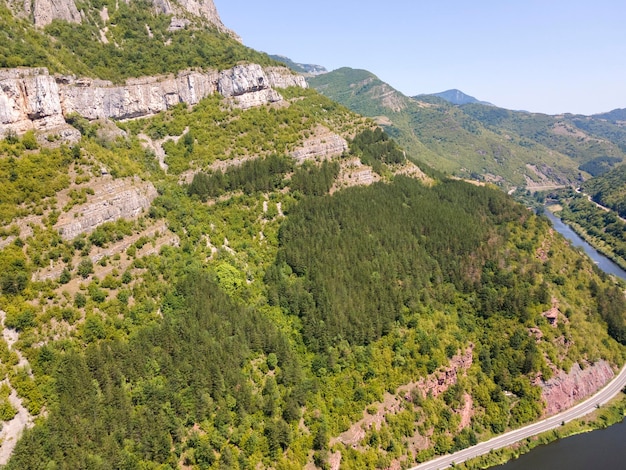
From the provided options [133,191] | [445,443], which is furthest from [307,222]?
[445,443]

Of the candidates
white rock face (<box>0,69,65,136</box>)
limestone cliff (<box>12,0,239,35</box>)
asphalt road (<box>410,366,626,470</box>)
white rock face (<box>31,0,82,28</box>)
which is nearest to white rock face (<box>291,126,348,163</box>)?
white rock face (<box>0,69,65,136</box>)

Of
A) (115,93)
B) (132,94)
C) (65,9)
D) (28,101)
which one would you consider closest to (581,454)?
(28,101)

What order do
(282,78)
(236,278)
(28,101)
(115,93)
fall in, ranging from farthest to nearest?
(282,78)
(115,93)
(236,278)
(28,101)

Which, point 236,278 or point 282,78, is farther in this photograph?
point 282,78

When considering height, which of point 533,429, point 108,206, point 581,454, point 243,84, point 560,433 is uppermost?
point 243,84

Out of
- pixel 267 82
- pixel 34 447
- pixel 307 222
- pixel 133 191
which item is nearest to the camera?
pixel 34 447

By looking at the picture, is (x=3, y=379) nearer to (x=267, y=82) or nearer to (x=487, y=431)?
(x=487, y=431)

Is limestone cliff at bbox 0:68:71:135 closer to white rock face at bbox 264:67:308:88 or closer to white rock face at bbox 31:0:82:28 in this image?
white rock face at bbox 31:0:82:28

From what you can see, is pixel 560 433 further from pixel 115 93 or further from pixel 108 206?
pixel 115 93
